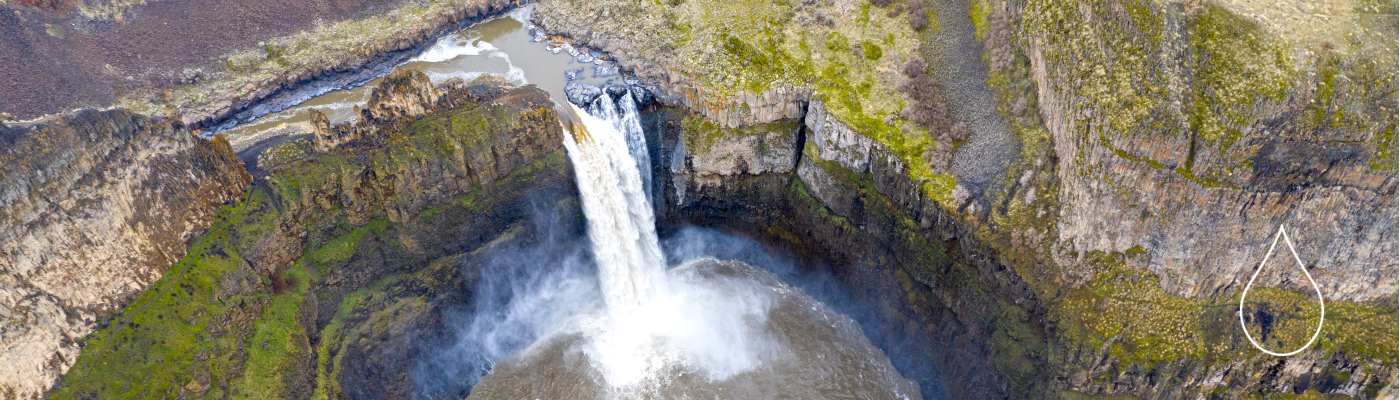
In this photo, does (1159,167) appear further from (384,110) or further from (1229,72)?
(384,110)

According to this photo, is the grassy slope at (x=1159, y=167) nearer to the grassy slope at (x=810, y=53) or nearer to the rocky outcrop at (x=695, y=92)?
the grassy slope at (x=810, y=53)

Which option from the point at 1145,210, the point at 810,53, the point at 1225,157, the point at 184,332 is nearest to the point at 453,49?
the point at 810,53

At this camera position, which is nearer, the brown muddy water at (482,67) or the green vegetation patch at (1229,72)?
the green vegetation patch at (1229,72)

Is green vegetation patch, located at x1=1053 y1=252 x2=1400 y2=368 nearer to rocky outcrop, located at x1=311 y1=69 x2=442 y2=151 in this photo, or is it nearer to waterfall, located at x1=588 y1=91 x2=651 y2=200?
waterfall, located at x1=588 y1=91 x2=651 y2=200

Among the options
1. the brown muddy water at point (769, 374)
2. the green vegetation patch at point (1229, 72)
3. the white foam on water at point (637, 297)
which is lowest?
the brown muddy water at point (769, 374)

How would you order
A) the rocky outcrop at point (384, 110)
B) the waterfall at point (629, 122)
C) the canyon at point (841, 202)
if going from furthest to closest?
the waterfall at point (629, 122) → the rocky outcrop at point (384, 110) → the canyon at point (841, 202)

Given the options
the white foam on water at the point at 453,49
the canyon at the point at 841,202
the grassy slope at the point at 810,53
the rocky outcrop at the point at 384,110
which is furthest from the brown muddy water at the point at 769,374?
the white foam on water at the point at 453,49

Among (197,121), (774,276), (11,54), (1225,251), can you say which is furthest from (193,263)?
(1225,251)

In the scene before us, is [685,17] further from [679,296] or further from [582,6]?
[679,296]
